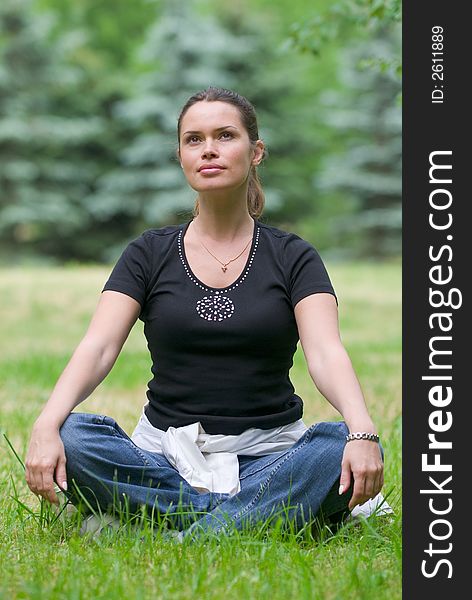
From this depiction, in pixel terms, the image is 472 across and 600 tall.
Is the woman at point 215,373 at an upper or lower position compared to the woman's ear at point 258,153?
lower

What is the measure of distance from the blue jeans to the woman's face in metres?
0.83

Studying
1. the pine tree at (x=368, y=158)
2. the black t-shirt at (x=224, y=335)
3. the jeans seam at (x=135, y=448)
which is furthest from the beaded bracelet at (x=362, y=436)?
the pine tree at (x=368, y=158)

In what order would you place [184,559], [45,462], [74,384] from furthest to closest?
[74,384] < [45,462] < [184,559]

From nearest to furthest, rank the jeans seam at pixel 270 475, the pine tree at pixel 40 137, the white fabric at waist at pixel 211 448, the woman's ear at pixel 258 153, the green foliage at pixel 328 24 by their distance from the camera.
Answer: the jeans seam at pixel 270 475, the white fabric at waist at pixel 211 448, the woman's ear at pixel 258 153, the green foliage at pixel 328 24, the pine tree at pixel 40 137

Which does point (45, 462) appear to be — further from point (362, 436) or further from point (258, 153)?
point (258, 153)

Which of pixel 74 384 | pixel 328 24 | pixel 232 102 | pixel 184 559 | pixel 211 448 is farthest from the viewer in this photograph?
pixel 328 24

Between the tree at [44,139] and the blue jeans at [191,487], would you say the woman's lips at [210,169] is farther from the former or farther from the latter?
the tree at [44,139]

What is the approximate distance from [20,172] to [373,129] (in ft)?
25.5

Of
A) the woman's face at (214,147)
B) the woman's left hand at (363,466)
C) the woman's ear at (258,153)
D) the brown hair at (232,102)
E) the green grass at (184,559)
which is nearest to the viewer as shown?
the green grass at (184,559)

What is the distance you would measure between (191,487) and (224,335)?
49 centimetres

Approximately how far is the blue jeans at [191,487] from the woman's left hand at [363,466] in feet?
0.39

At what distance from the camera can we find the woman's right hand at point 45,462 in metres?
2.80

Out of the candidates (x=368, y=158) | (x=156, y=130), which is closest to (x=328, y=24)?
(x=156, y=130)

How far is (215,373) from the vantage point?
3141 mm
